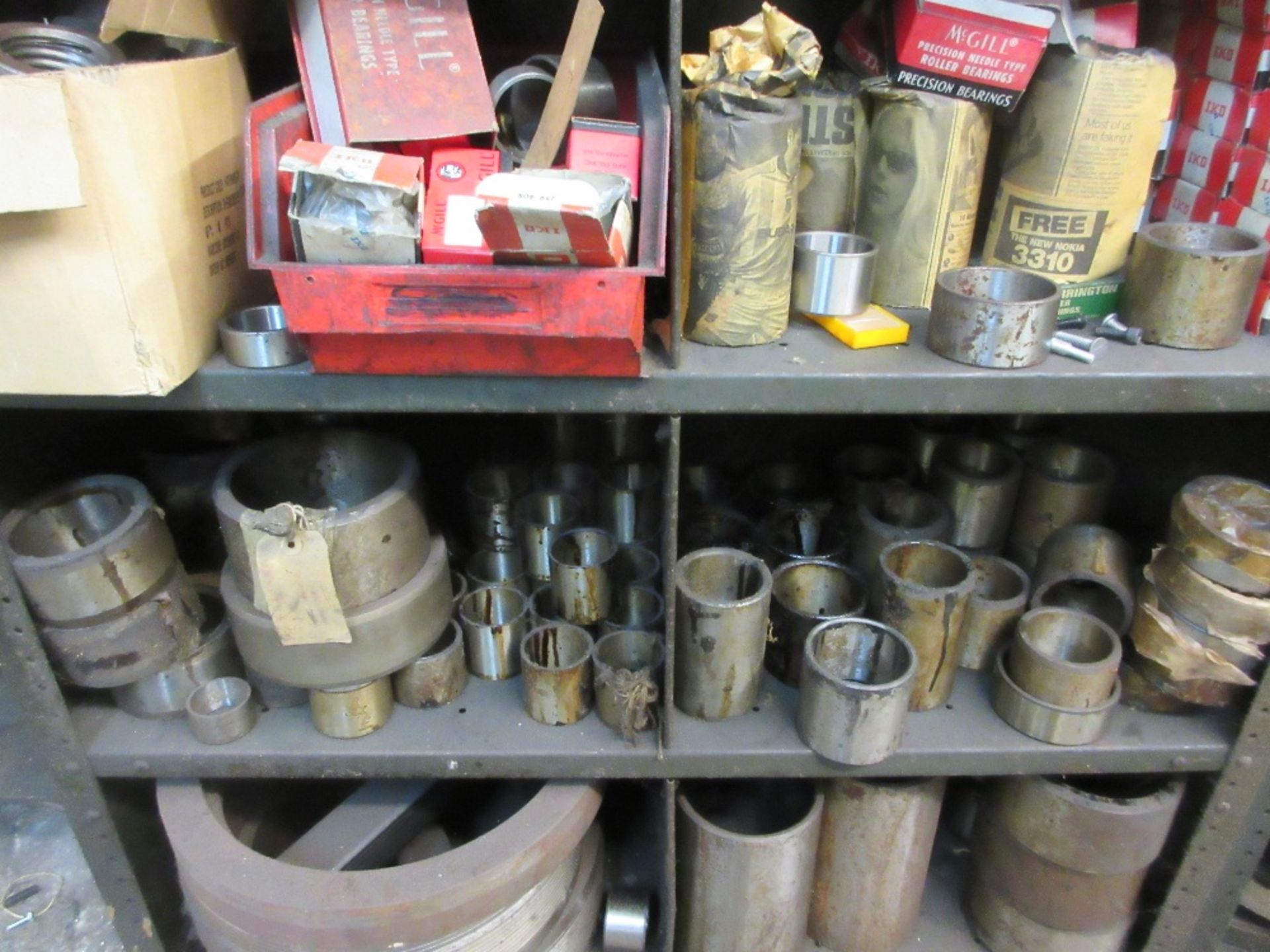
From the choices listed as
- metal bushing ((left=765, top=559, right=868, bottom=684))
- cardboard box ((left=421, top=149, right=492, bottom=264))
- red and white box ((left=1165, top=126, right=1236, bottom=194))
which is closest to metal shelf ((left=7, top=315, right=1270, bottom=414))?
cardboard box ((left=421, top=149, right=492, bottom=264))

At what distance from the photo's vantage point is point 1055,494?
1.23 metres

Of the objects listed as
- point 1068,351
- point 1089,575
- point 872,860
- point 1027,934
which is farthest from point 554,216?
point 1027,934

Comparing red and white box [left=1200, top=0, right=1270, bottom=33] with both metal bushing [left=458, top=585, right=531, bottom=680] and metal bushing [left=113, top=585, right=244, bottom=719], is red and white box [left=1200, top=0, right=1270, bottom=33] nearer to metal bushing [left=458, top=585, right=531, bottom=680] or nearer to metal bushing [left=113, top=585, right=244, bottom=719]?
metal bushing [left=458, top=585, right=531, bottom=680]

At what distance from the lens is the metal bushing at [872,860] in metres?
1.15

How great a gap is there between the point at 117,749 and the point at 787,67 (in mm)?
1048

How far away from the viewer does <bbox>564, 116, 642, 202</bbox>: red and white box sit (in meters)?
0.82

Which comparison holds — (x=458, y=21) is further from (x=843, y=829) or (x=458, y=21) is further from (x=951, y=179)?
(x=843, y=829)

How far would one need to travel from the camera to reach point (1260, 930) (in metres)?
1.33

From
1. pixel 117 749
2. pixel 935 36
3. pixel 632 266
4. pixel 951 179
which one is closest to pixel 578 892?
pixel 117 749

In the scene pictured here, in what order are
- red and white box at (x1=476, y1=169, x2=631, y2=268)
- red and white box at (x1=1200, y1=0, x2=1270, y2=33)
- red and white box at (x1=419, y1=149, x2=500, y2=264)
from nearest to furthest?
red and white box at (x1=476, y1=169, x2=631, y2=268)
red and white box at (x1=419, y1=149, x2=500, y2=264)
red and white box at (x1=1200, y1=0, x2=1270, y2=33)

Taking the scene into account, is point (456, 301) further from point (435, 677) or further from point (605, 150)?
point (435, 677)

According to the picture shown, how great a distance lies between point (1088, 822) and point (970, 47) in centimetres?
90

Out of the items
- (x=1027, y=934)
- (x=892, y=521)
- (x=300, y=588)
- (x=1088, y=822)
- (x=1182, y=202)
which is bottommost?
(x=1027, y=934)

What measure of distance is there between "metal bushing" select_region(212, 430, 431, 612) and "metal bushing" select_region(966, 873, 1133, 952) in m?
0.93
